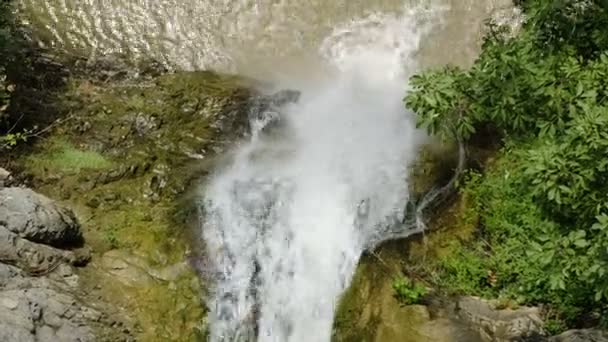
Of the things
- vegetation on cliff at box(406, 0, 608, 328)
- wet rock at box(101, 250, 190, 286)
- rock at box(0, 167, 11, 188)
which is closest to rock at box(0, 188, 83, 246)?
rock at box(0, 167, 11, 188)

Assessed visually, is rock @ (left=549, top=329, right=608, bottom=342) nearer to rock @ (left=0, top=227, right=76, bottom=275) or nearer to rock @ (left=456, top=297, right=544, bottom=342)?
rock @ (left=456, top=297, right=544, bottom=342)

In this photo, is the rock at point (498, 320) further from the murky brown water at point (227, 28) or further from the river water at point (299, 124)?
the murky brown water at point (227, 28)

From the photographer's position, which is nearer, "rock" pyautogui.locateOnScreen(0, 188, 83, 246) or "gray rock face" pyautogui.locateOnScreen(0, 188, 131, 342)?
"gray rock face" pyautogui.locateOnScreen(0, 188, 131, 342)

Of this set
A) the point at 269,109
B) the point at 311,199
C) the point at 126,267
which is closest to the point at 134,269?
the point at 126,267

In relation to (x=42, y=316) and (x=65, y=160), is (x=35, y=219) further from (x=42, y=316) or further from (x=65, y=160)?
(x=65, y=160)

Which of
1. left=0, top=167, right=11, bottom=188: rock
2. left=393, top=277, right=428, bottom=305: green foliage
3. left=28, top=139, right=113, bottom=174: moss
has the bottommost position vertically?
left=393, top=277, right=428, bottom=305: green foliage

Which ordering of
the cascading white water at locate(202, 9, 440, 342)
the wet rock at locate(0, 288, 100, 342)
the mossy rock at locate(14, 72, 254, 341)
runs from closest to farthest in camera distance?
the wet rock at locate(0, 288, 100, 342) → the mossy rock at locate(14, 72, 254, 341) → the cascading white water at locate(202, 9, 440, 342)
